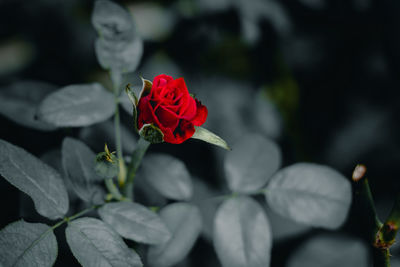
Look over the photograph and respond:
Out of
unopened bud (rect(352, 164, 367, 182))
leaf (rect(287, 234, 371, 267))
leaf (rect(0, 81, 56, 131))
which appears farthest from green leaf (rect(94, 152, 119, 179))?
leaf (rect(287, 234, 371, 267))

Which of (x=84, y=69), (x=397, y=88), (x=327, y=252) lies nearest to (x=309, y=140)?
(x=397, y=88)

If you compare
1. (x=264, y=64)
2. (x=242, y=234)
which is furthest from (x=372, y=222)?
(x=264, y=64)

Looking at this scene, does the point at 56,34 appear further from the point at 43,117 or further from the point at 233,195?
the point at 233,195

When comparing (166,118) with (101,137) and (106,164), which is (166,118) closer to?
(106,164)

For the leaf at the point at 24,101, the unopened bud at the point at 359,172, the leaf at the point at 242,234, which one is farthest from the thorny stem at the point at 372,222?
the leaf at the point at 24,101

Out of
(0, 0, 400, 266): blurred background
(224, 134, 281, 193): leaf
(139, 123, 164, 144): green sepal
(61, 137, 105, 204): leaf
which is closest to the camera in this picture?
(139, 123, 164, 144): green sepal

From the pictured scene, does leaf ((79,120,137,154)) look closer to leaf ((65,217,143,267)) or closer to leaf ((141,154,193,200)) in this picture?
leaf ((141,154,193,200))
